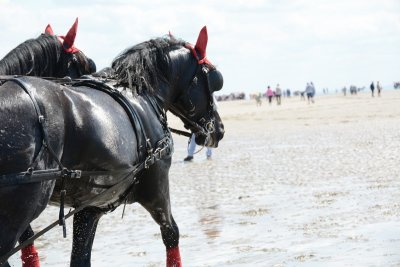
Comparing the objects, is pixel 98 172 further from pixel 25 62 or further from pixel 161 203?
pixel 25 62

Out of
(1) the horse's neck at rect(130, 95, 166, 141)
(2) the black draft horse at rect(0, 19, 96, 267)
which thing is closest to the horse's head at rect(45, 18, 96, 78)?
(2) the black draft horse at rect(0, 19, 96, 267)

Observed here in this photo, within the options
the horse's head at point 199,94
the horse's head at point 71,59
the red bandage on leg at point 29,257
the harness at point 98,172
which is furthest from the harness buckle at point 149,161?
the red bandage on leg at point 29,257

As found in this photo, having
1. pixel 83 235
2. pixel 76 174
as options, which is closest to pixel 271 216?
pixel 83 235

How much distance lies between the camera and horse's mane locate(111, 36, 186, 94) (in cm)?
651

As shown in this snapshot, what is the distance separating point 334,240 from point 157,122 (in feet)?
10.3

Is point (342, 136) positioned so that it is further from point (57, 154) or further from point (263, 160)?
point (57, 154)

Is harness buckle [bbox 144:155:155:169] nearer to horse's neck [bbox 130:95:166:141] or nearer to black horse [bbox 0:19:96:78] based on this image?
horse's neck [bbox 130:95:166:141]

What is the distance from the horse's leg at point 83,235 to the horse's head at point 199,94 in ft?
4.39

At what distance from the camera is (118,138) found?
5.57 metres

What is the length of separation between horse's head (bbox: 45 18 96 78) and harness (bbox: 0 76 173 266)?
3.10 ft

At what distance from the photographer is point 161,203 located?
6516 mm

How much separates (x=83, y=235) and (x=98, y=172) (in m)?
0.93

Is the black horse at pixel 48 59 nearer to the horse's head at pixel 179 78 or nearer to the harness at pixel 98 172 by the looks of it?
the horse's head at pixel 179 78

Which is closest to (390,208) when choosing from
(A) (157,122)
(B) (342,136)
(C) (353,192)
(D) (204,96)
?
(C) (353,192)
